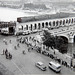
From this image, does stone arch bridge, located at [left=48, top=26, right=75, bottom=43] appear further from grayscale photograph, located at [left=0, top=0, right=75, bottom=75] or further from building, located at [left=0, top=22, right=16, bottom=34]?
building, located at [left=0, top=22, right=16, bottom=34]

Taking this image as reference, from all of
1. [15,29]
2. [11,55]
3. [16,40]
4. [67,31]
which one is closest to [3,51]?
[11,55]

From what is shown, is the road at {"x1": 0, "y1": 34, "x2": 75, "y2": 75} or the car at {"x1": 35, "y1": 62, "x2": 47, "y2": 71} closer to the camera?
the road at {"x1": 0, "y1": 34, "x2": 75, "y2": 75}

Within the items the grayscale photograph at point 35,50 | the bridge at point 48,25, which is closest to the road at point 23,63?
the grayscale photograph at point 35,50

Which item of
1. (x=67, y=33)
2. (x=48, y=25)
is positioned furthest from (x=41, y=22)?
(x=67, y=33)

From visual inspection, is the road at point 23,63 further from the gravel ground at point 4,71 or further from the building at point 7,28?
the building at point 7,28

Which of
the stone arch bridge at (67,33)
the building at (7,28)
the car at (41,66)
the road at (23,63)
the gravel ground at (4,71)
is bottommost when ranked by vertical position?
the stone arch bridge at (67,33)

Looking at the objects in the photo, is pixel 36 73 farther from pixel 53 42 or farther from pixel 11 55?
pixel 53 42

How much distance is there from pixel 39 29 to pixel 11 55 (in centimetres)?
1923

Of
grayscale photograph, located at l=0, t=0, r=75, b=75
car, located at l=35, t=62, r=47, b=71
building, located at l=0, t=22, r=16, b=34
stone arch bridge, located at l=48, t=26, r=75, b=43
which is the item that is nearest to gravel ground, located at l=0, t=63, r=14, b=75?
grayscale photograph, located at l=0, t=0, r=75, b=75

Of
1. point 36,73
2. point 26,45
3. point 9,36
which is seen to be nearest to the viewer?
point 36,73

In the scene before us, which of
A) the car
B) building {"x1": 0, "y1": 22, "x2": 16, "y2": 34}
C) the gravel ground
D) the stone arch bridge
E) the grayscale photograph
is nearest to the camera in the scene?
the gravel ground

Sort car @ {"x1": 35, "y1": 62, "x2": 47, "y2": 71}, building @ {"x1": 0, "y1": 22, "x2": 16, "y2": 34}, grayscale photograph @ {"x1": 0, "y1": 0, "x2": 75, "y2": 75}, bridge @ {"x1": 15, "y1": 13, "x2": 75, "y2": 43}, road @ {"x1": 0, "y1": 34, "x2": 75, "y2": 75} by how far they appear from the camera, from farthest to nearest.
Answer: bridge @ {"x1": 15, "y1": 13, "x2": 75, "y2": 43} → building @ {"x1": 0, "y1": 22, "x2": 16, "y2": 34} → grayscale photograph @ {"x1": 0, "y1": 0, "x2": 75, "y2": 75} → car @ {"x1": 35, "y1": 62, "x2": 47, "y2": 71} → road @ {"x1": 0, "y1": 34, "x2": 75, "y2": 75}

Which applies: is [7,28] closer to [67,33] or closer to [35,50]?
[35,50]

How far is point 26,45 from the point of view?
31047 mm
